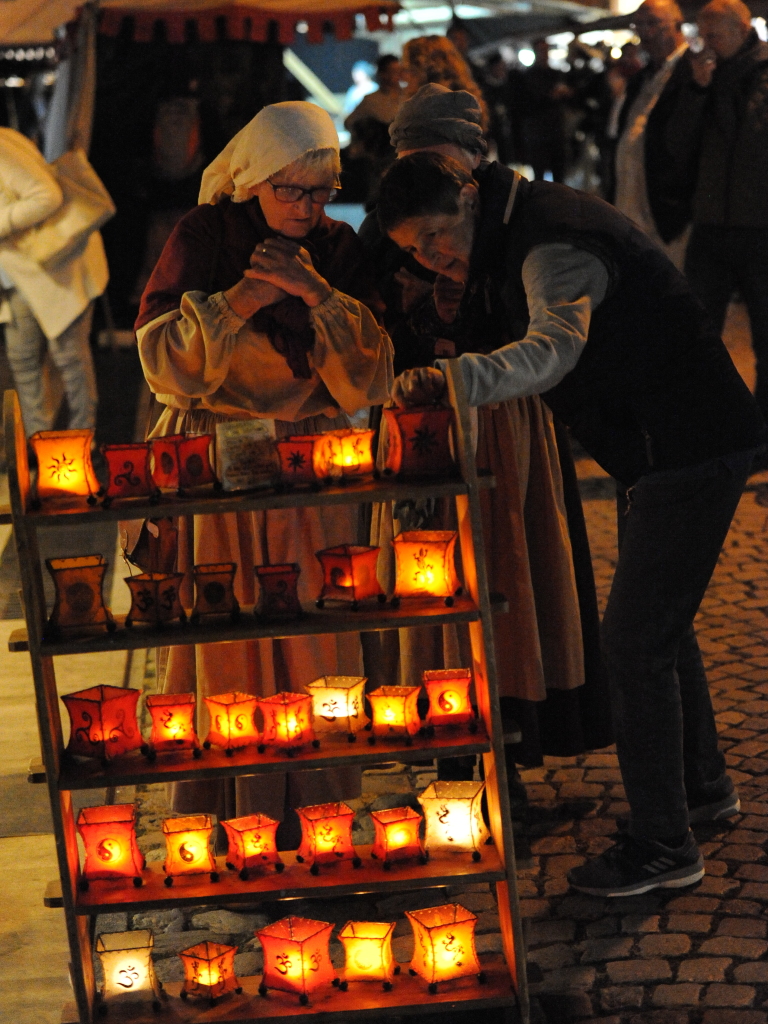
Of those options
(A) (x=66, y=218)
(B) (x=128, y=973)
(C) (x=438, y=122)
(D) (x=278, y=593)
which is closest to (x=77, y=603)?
(D) (x=278, y=593)

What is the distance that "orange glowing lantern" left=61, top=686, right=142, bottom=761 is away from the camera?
2715 mm

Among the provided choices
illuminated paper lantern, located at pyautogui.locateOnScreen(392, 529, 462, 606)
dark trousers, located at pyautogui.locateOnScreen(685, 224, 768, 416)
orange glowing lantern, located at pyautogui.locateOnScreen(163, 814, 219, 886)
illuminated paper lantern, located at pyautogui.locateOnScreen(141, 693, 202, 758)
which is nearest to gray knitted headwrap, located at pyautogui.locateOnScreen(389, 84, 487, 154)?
illuminated paper lantern, located at pyautogui.locateOnScreen(392, 529, 462, 606)

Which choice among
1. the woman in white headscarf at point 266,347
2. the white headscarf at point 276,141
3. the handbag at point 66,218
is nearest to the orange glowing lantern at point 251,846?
the woman in white headscarf at point 266,347

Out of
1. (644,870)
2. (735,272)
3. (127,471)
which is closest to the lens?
(127,471)

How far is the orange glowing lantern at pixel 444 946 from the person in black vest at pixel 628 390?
0.69 m

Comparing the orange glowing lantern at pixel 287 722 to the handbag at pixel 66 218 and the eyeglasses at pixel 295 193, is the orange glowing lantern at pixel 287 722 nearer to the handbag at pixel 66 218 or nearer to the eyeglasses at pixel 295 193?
the eyeglasses at pixel 295 193

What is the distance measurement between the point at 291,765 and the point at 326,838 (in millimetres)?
260

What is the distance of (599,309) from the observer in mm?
3000

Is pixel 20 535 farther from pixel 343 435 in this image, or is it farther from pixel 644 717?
pixel 644 717

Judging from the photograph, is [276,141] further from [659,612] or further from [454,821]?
[454,821]

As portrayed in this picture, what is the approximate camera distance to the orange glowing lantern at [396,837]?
281cm

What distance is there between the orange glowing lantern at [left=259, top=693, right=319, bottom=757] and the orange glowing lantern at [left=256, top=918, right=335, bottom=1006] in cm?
41

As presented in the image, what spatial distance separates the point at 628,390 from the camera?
3094 mm

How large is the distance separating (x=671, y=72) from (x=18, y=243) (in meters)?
3.93
